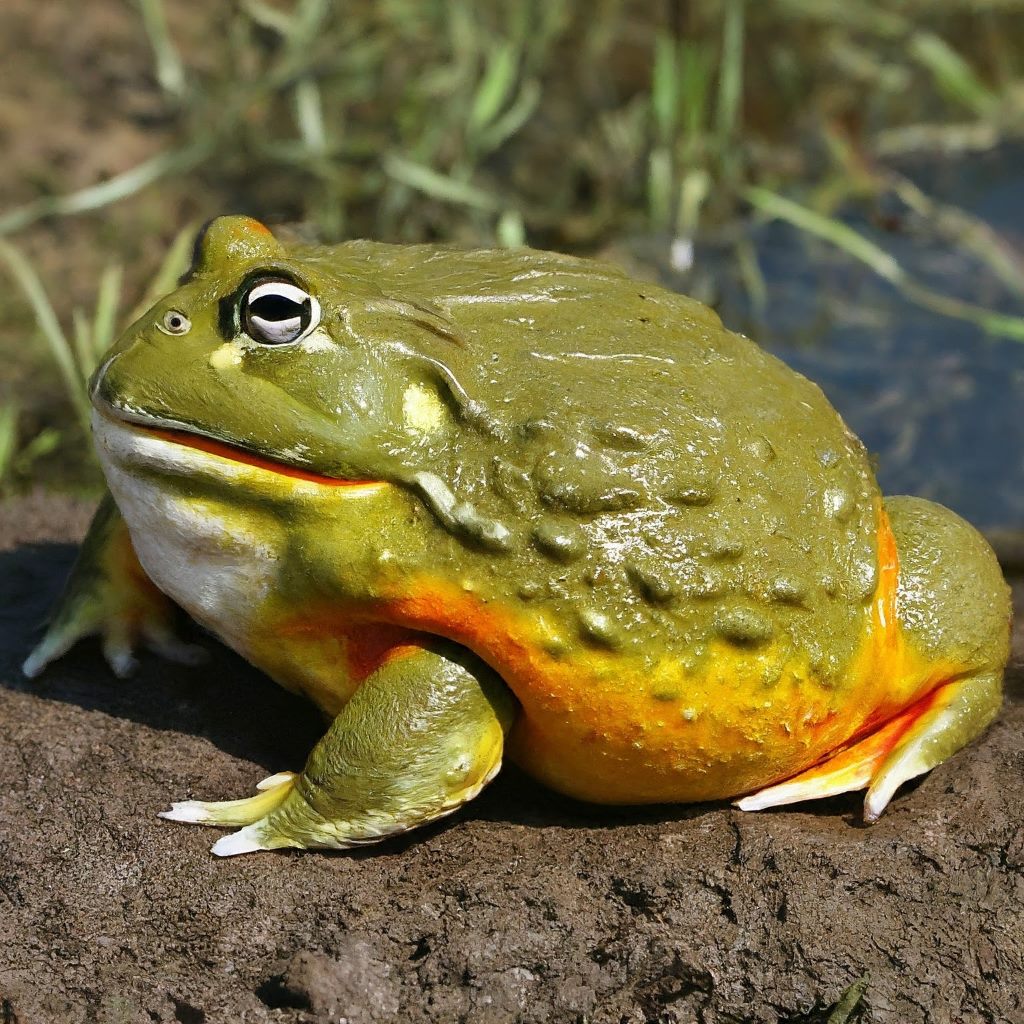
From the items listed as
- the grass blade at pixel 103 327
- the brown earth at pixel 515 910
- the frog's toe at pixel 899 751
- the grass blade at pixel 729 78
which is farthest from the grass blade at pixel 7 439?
the grass blade at pixel 729 78

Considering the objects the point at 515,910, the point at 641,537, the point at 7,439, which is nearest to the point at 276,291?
the point at 641,537

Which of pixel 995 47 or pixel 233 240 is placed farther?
pixel 995 47

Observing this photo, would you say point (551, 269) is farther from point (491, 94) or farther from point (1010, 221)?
point (1010, 221)

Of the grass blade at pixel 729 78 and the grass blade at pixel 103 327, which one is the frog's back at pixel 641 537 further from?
the grass blade at pixel 729 78

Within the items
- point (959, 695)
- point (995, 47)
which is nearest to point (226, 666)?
point (959, 695)

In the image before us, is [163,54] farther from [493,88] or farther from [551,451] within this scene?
[551,451]

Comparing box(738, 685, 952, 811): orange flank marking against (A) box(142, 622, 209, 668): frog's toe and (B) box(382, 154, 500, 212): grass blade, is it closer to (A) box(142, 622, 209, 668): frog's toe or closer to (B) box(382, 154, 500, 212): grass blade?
(A) box(142, 622, 209, 668): frog's toe

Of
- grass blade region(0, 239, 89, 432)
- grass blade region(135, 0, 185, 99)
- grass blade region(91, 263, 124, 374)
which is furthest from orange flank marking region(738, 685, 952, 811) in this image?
grass blade region(135, 0, 185, 99)
